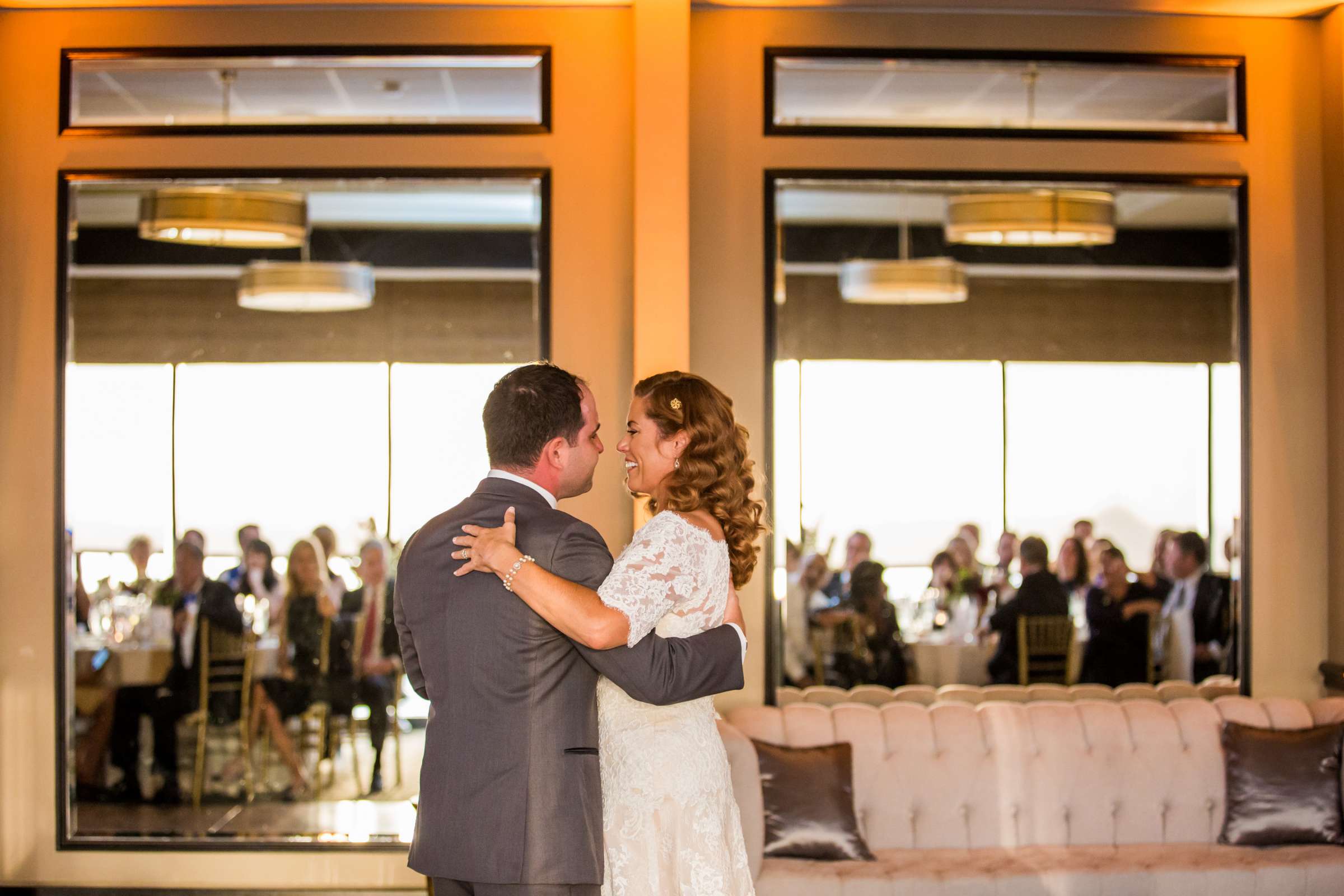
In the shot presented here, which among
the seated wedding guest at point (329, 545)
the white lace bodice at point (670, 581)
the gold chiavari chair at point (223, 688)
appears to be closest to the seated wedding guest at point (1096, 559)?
the white lace bodice at point (670, 581)

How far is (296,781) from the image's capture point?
5.46m

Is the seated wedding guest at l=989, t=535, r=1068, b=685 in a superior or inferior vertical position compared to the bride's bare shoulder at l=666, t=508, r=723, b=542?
inferior

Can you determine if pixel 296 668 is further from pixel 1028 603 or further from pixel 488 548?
pixel 488 548

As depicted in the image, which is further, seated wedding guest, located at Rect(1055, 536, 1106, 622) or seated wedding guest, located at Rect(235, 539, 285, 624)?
seated wedding guest, located at Rect(235, 539, 285, 624)

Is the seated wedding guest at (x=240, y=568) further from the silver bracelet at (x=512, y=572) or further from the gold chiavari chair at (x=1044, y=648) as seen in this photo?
the silver bracelet at (x=512, y=572)

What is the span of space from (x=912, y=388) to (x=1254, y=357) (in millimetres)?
1430

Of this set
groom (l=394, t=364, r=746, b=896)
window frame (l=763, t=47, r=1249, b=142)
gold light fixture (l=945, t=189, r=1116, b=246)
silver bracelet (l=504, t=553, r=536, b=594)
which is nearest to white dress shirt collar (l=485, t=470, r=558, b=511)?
groom (l=394, t=364, r=746, b=896)

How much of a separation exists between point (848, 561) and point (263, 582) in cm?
270

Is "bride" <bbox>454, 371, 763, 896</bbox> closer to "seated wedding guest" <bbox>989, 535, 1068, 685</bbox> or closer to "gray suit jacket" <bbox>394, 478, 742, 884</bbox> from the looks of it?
"gray suit jacket" <bbox>394, 478, 742, 884</bbox>

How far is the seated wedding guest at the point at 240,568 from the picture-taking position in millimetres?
5723

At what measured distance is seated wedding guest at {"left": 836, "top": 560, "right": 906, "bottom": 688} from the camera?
524cm

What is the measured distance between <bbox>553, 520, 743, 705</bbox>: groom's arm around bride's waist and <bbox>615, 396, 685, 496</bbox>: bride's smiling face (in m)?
0.31

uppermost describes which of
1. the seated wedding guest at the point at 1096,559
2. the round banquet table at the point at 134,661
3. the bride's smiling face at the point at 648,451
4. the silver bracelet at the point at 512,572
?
the bride's smiling face at the point at 648,451

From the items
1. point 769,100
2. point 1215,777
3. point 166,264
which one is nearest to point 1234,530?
point 1215,777
